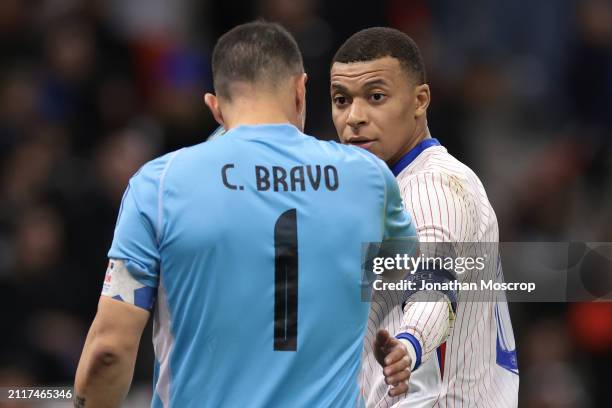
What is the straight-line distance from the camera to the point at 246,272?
13.3 feet

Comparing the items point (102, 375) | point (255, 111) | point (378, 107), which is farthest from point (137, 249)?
point (378, 107)

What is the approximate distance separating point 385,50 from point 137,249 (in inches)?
66.7

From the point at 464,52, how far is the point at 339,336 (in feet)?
28.4

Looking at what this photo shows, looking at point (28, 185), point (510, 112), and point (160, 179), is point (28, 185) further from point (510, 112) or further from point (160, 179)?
point (160, 179)

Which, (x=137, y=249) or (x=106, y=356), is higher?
(x=137, y=249)

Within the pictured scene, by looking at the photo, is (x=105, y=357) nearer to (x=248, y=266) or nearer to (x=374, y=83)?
(x=248, y=266)

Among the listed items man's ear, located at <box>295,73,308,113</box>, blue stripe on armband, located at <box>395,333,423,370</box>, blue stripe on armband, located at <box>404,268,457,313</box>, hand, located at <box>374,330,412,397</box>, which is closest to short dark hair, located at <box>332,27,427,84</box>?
man's ear, located at <box>295,73,308,113</box>

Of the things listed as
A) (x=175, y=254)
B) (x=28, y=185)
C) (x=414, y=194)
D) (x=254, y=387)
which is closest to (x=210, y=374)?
(x=254, y=387)

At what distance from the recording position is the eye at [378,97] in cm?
523

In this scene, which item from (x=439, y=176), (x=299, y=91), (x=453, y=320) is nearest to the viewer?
(x=299, y=91)

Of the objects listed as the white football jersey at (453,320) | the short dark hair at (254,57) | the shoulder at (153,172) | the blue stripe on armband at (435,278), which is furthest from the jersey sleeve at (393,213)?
the shoulder at (153,172)

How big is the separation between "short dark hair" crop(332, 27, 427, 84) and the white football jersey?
1.07 feet

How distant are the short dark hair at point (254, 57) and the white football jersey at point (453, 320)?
84 cm

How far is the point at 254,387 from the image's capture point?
407 cm
